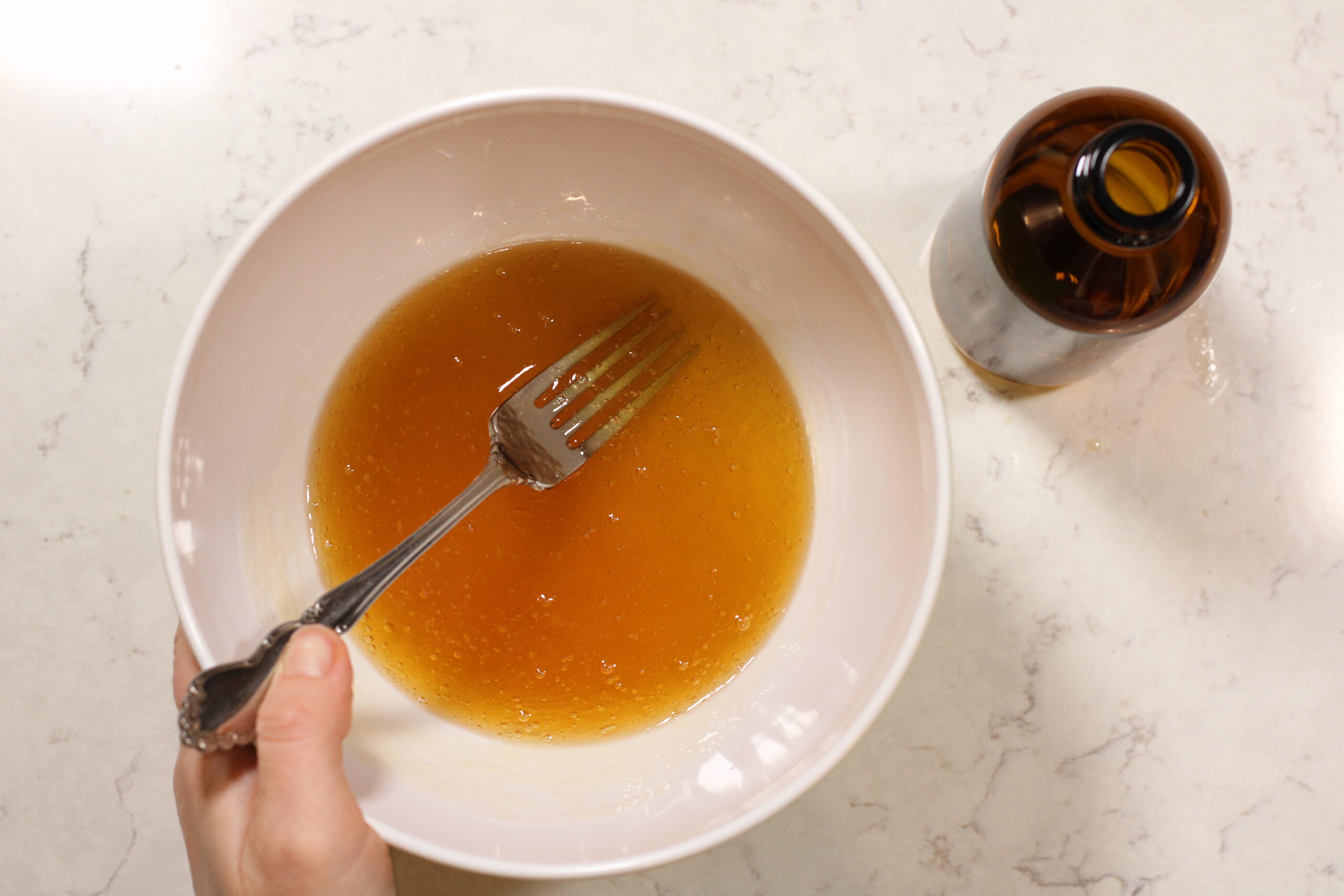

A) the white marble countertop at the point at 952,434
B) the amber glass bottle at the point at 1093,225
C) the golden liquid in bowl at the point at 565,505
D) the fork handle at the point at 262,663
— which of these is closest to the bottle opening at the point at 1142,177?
the amber glass bottle at the point at 1093,225

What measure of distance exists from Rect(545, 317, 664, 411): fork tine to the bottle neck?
16.2 inches

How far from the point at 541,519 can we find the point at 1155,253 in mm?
584

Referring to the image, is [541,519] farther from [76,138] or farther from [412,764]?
[76,138]

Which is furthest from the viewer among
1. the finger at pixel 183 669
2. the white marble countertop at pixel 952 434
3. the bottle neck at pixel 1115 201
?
the white marble countertop at pixel 952 434

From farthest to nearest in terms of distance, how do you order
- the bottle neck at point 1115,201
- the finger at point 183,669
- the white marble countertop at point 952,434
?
the white marble countertop at point 952,434, the finger at point 183,669, the bottle neck at point 1115,201

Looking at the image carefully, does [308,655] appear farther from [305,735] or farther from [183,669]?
[183,669]

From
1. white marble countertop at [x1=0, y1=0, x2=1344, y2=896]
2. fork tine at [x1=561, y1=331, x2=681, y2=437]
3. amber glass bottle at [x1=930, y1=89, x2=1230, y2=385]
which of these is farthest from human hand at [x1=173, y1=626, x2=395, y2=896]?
amber glass bottle at [x1=930, y1=89, x2=1230, y2=385]

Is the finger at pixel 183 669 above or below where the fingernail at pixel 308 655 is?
below

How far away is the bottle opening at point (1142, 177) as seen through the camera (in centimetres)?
62

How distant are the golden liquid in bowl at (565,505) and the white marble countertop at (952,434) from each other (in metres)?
0.16

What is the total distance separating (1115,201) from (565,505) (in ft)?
1.79

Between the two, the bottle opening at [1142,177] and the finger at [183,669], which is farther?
the finger at [183,669]

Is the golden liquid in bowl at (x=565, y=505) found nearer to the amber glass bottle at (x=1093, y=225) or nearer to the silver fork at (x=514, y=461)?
the silver fork at (x=514, y=461)

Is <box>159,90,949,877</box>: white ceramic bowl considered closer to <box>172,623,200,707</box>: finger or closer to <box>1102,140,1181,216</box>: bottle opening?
<box>172,623,200,707</box>: finger
